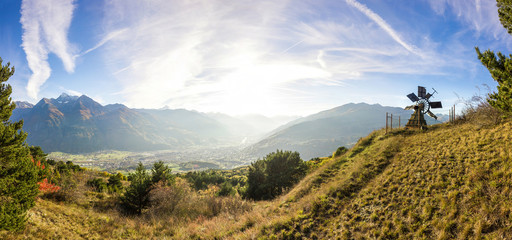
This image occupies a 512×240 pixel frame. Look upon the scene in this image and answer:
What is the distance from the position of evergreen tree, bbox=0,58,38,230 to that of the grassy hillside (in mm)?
1435

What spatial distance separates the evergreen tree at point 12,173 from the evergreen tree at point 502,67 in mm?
26211

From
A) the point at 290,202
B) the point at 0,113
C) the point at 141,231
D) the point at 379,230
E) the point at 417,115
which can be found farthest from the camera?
the point at 417,115

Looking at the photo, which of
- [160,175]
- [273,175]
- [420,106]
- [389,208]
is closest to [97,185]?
[160,175]

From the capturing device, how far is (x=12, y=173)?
12.4m

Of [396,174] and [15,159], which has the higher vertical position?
[15,159]

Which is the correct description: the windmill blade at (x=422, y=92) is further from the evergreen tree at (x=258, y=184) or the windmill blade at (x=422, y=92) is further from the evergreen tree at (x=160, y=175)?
the evergreen tree at (x=160, y=175)

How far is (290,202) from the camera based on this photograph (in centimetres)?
1780

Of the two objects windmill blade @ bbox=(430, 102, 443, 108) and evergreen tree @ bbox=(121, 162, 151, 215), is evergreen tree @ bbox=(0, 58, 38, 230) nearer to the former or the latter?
evergreen tree @ bbox=(121, 162, 151, 215)

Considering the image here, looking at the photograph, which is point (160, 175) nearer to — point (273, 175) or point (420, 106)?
point (273, 175)

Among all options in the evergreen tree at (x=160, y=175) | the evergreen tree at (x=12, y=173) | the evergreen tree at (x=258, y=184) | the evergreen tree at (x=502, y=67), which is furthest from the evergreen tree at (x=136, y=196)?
the evergreen tree at (x=502, y=67)

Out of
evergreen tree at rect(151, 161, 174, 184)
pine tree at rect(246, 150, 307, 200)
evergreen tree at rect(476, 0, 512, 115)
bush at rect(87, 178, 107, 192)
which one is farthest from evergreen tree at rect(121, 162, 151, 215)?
evergreen tree at rect(476, 0, 512, 115)

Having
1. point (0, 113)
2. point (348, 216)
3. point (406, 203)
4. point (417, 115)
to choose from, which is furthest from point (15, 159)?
point (417, 115)

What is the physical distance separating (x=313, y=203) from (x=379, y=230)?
4956mm

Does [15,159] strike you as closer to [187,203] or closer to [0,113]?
[0,113]
